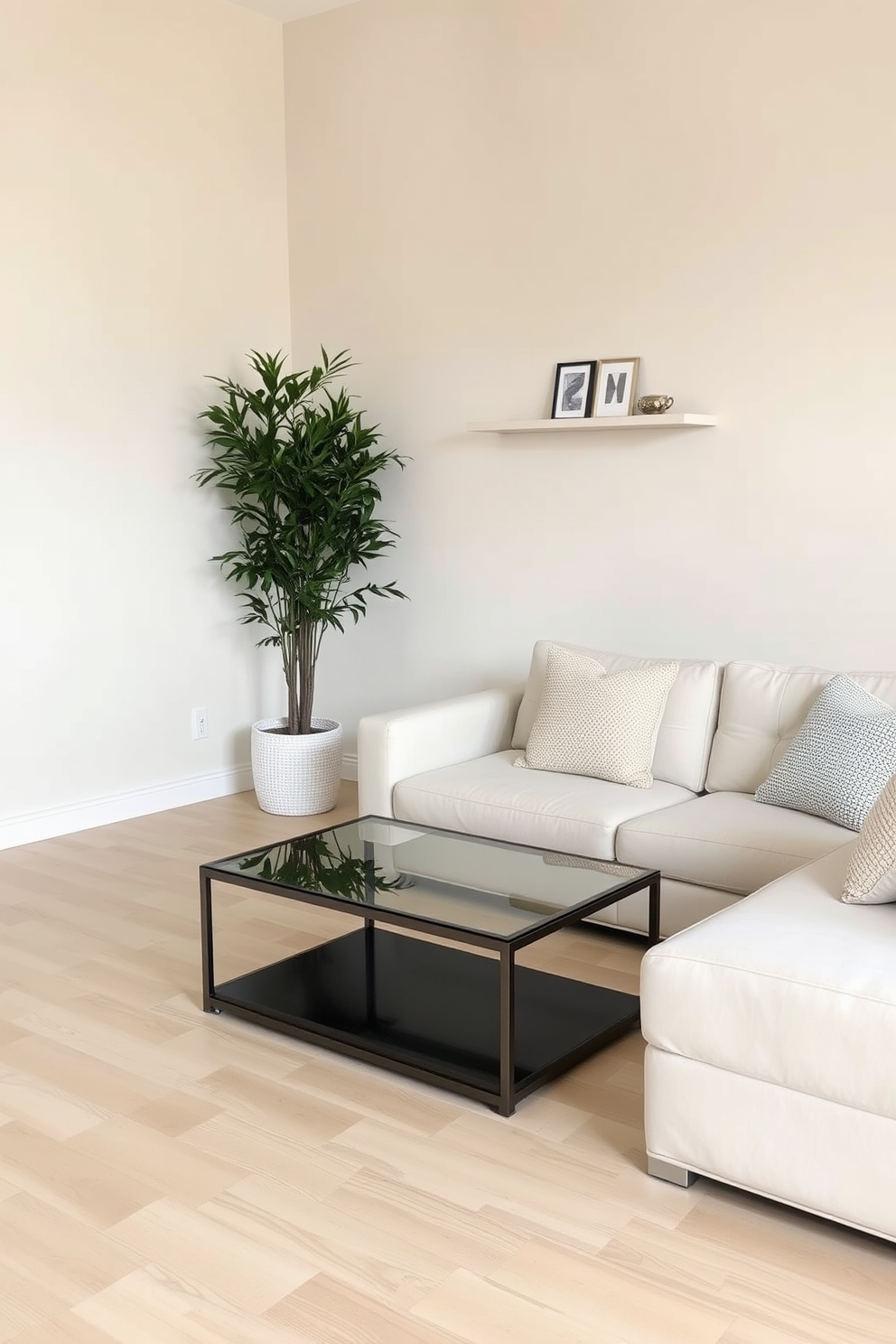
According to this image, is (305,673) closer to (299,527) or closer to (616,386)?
(299,527)

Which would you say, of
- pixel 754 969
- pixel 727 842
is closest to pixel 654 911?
pixel 727 842

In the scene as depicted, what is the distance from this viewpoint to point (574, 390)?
444 centimetres

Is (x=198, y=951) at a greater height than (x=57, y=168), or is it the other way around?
(x=57, y=168)

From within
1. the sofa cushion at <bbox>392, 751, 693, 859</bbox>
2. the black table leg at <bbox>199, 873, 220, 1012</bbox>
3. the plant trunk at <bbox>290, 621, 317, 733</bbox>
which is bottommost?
the black table leg at <bbox>199, 873, 220, 1012</bbox>

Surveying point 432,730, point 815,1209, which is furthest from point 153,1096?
point 432,730

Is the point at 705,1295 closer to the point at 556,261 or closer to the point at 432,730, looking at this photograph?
the point at 432,730

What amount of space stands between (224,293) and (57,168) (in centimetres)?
87

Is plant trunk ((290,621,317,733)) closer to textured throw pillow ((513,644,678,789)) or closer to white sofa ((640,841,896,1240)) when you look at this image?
textured throw pillow ((513,644,678,789))

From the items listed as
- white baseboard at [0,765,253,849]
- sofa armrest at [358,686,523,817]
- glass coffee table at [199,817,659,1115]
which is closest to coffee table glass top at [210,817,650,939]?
glass coffee table at [199,817,659,1115]

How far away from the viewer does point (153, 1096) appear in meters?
2.60

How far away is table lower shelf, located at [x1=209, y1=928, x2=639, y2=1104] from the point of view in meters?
2.65

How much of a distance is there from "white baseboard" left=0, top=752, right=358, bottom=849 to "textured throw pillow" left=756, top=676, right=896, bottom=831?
2.49 metres

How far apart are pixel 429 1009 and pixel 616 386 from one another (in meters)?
2.40

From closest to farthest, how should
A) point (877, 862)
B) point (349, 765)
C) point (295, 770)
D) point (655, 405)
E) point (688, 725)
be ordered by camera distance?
point (877, 862) < point (688, 725) < point (655, 405) < point (295, 770) < point (349, 765)
